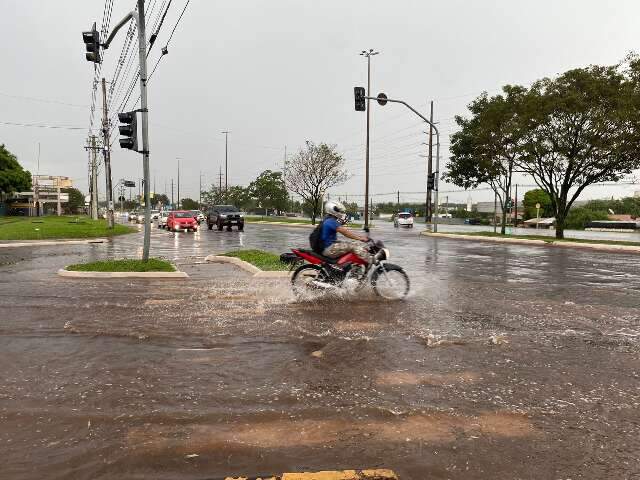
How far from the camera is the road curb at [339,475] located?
2.95 metres

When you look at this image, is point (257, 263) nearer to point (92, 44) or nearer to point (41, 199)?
point (92, 44)

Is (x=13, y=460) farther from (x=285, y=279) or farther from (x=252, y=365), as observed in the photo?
(x=285, y=279)

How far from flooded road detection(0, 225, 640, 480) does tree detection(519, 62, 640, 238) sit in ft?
65.9

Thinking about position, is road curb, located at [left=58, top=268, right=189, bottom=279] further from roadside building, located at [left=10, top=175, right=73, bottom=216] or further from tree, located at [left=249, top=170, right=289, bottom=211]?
roadside building, located at [left=10, top=175, right=73, bottom=216]

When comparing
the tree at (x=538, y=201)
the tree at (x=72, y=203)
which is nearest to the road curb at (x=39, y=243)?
the tree at (x=538, y=201)

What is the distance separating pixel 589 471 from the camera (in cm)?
307

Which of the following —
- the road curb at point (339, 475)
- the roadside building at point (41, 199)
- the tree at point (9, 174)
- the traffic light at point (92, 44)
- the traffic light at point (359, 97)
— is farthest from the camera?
the roadside building at point (41, 199)

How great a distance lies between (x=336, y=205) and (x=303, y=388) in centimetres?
492

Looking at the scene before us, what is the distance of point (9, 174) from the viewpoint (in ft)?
231

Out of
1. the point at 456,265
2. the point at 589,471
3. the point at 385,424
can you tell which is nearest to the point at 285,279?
the point at 456,265

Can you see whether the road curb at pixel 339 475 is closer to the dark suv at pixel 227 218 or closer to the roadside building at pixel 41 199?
the dark suv at pixel 227 218

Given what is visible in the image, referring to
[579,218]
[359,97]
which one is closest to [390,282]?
[359,97]

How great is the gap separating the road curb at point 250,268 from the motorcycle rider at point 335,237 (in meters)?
2.37

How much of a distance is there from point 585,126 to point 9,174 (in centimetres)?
7431
